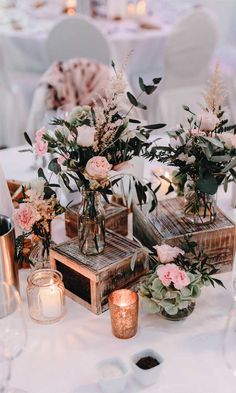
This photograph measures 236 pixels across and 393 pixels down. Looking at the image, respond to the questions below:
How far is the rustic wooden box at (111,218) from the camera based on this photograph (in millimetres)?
1489

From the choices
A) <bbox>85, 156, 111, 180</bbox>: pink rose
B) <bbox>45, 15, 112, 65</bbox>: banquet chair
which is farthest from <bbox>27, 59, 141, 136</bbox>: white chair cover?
<bbox>85, 156, 111, 180</bbox>: pink rose

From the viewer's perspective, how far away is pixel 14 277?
1261 mm

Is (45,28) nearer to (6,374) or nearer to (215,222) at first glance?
(215,222)

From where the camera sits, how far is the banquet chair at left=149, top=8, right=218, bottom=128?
3514mm

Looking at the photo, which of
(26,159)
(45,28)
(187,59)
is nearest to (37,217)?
(26,159)

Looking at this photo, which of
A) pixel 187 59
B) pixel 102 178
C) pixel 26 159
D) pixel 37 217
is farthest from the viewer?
pixel 187 59

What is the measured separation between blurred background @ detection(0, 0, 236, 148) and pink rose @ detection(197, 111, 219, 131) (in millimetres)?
1918

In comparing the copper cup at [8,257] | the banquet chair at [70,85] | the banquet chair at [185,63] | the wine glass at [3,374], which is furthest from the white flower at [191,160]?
the banquet chair at [185,63]

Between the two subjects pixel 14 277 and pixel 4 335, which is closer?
pixel 4 335

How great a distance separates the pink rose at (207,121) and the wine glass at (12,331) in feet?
1.85

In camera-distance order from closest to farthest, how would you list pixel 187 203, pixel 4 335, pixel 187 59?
pixel 4 335
pixel 187 203
pixel 187 59

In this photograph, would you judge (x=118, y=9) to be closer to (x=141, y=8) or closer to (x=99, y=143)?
(x=141, y=8)

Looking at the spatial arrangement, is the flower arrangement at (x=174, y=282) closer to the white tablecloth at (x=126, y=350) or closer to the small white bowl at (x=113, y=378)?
the white tablecloth at (x=126, y=350)

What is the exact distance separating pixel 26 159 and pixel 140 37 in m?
1.91
